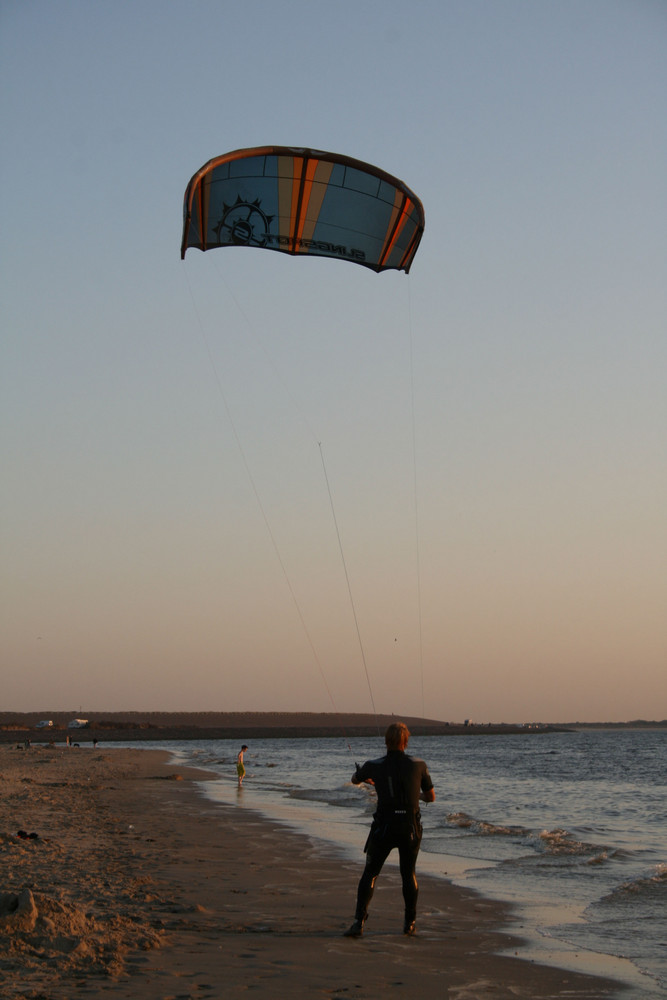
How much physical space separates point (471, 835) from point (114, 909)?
334 inches

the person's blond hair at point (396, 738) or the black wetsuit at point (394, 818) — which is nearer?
the black wetsuit at point (394, 818)

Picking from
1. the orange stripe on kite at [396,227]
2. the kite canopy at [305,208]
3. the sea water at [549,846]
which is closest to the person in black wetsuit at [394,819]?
the sea water at [549,846]

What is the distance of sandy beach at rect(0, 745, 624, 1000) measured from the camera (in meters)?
4.67

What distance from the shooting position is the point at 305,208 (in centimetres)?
1162

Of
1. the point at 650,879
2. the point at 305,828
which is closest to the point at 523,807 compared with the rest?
the point at 305,828

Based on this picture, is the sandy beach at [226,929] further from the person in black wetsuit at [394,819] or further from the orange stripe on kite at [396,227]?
the orange stripe on kite at [396,227]

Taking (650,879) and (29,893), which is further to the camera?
(650,879)

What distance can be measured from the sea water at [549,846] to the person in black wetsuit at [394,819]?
1.13m

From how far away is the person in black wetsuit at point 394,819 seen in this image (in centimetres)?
589

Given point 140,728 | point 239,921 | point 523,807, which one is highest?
point 239,921

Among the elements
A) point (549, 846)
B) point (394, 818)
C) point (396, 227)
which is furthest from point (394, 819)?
point (396, 227)

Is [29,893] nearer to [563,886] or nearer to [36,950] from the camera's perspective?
[36,950]

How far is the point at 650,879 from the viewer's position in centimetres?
945

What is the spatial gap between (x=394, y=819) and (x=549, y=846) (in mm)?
7420
